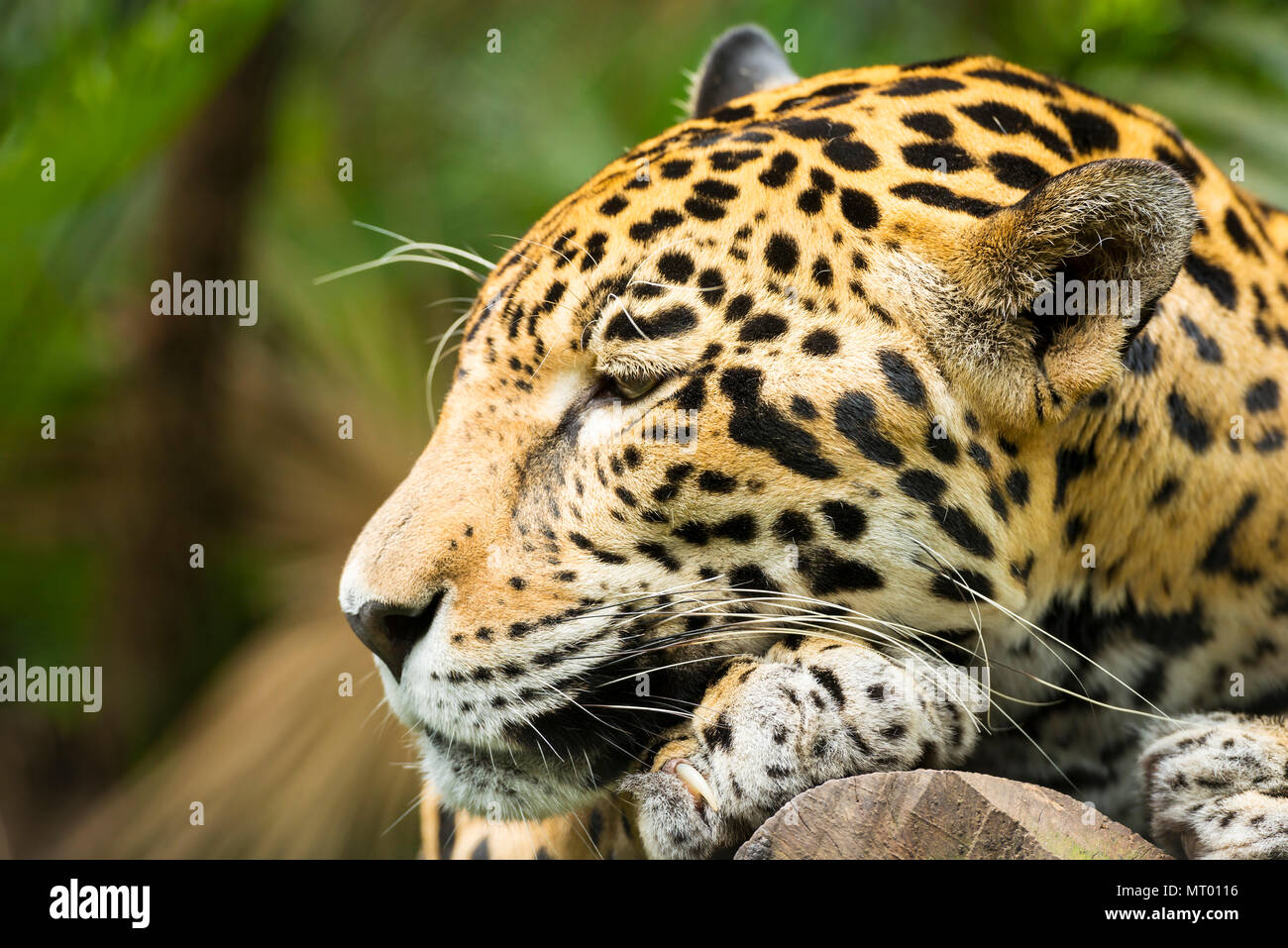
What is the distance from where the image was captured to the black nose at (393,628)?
3000 mm

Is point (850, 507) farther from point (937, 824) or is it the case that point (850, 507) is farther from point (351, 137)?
point (351, 137)

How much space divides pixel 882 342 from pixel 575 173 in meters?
5.49

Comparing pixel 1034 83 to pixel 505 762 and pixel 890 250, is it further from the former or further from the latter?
pixel 505 762

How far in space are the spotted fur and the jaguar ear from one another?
1227 millimetres

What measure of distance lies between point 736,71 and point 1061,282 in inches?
75.3

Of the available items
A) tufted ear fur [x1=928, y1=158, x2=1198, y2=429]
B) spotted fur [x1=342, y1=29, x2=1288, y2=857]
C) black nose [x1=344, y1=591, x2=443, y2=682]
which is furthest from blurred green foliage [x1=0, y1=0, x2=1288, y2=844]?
tufted ear fur [x1=928, y1=158, x2=1198, y2=429]

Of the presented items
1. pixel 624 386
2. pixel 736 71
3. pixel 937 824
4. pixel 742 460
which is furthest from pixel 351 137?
pixel 937 824

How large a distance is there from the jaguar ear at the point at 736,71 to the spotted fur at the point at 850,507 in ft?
4.02

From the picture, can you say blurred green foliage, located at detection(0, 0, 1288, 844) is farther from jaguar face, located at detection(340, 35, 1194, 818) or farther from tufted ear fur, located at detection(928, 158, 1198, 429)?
tufted ear fur, located at detection(928, 158, 1198, 429)

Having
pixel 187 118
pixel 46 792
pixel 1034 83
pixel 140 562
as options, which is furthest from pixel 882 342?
pixel 46 792

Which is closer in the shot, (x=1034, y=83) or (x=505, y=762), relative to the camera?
(x=505, y=762)

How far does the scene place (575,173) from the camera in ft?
26.7

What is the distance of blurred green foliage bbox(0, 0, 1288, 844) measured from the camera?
649 cm

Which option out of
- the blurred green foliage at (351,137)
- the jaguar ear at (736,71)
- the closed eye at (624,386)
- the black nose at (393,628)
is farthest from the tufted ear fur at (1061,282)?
the blurred green foliage at (351,137)
